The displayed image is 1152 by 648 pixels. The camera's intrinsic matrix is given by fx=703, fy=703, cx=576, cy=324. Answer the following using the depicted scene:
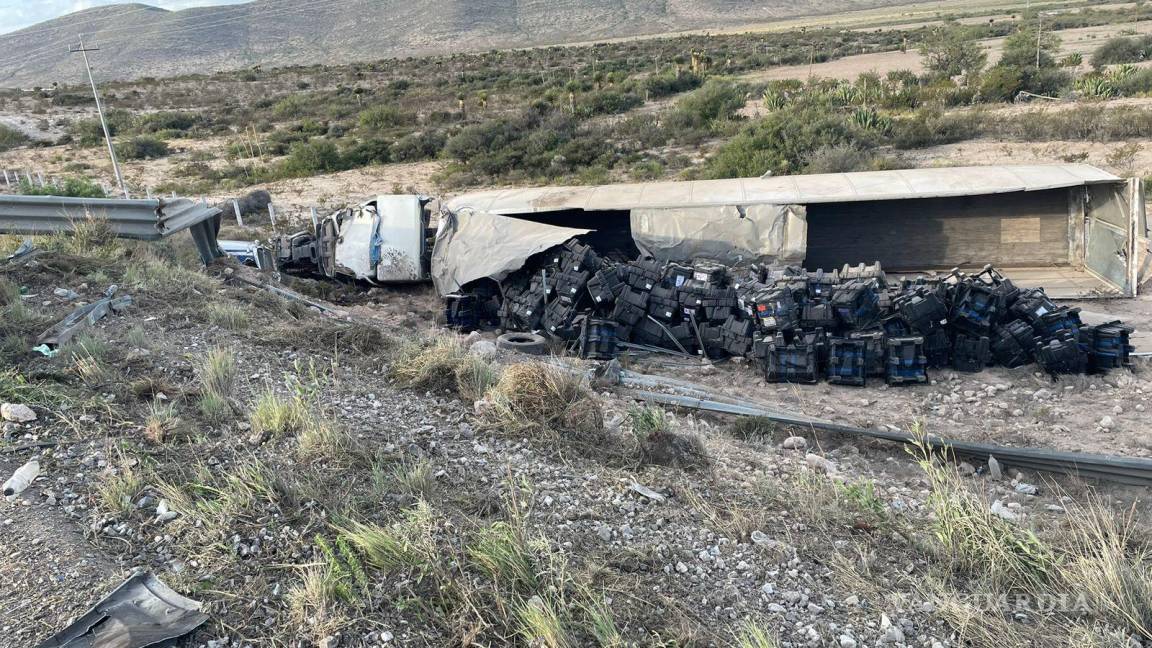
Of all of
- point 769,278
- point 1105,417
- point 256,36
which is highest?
point 256,36

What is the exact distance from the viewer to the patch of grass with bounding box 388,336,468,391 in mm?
5824

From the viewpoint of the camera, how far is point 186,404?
16.2 feet

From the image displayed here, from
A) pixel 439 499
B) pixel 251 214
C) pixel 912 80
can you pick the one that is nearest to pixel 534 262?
pixel 439 499

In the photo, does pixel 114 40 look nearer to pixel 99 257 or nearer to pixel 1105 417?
pixel 99 257

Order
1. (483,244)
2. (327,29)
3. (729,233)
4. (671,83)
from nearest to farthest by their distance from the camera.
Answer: (483,244)
(729,233)
(671,83)
(327,29)

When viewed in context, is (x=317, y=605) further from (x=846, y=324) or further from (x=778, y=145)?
(x=778, y=145)

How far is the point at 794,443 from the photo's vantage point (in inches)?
265

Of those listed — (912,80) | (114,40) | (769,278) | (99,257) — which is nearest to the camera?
(99,257)

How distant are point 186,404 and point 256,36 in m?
122

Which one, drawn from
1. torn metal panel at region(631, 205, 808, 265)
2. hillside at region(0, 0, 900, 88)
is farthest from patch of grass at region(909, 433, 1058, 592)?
hillside at region(0, 0, 900, 88)

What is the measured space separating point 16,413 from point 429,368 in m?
2.72

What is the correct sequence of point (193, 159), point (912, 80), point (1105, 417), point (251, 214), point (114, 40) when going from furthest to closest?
point (114, 40), point (912, 80), point (193, 159), point (251, 214), point (1105, 417)

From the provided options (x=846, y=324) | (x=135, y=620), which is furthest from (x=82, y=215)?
(x=846, y=324)

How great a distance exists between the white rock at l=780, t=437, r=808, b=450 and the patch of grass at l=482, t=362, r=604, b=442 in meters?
2.27
